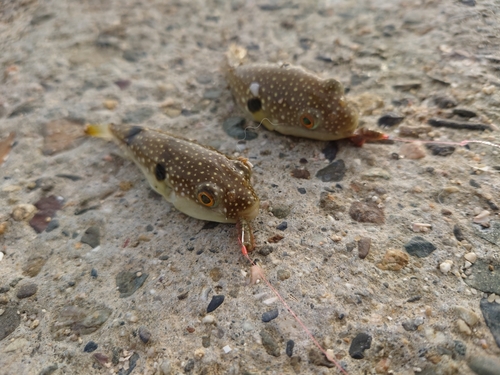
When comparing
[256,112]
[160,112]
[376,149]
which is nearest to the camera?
[376,149]

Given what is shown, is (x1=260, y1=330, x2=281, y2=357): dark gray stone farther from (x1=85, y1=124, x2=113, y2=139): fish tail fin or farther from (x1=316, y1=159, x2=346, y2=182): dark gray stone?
(x1=85, y1=124, x2=113, y2=139): fish tail fin

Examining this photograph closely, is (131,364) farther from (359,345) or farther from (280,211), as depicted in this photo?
(280,211)

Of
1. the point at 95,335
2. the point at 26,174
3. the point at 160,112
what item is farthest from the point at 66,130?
the point at 95,335

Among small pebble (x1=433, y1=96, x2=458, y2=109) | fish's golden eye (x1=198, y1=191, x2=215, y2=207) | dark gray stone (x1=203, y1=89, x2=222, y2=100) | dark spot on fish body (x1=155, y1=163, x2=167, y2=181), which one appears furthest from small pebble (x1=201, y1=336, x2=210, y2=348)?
small pebble (x1=433, y1=96, x2=458, y2=109)

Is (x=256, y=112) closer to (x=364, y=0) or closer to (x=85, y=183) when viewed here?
(x=85, y=183)

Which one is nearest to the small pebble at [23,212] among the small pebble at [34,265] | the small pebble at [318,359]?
the small pebble at [34,265]

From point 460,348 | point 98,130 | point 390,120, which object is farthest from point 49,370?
point 390,120
